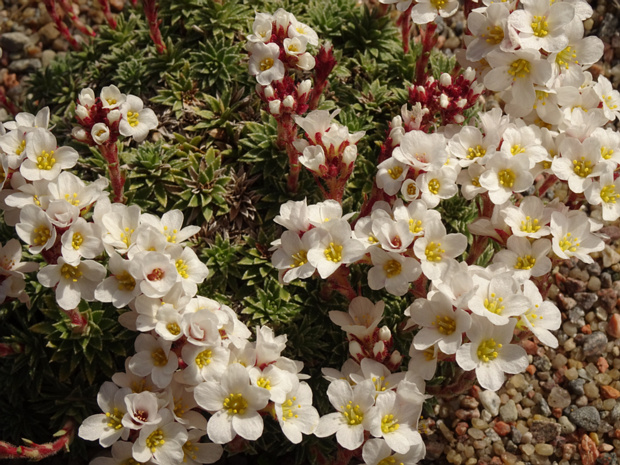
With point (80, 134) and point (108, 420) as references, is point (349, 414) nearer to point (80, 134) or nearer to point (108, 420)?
point (108, 420)

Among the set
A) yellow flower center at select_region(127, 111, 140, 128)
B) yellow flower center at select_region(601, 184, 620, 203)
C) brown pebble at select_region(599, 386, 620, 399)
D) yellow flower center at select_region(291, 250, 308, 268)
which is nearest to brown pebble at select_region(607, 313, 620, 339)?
brown pebble at select_region(599, 386, 620, 399)

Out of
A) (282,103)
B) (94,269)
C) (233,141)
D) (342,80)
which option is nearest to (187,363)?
(94,269)

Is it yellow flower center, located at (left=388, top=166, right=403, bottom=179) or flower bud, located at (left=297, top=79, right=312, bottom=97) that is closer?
yellow flower center, located at (left=388, top=166, right=403, bottom=179)

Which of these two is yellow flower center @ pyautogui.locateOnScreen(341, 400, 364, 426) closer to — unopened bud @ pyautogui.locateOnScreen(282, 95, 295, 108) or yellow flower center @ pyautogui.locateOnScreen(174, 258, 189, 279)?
yellow flower center @ pyautogui.locateOnScreen(174, 258, 189, 279)

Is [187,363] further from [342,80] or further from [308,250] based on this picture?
[342,80]

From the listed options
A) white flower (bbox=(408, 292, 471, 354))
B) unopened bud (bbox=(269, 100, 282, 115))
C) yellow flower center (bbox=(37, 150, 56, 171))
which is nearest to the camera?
white flower (bbox=(408, 292, 471, 354))

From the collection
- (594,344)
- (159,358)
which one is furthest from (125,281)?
(594,344)
